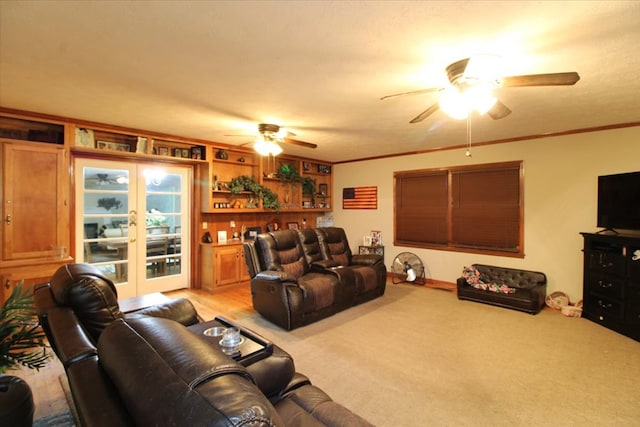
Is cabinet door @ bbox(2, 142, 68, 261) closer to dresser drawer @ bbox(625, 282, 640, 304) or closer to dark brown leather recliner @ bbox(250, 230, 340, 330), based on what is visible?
dark brown leather recliner @ bbox(250, 230, 340, 330)

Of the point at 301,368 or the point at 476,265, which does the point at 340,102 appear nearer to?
the point at 301,368

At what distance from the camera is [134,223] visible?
4.67m

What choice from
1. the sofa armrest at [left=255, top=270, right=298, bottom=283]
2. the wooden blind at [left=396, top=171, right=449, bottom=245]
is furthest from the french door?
the wooden blind at [left=396, top=171, right=449, bottom=245]

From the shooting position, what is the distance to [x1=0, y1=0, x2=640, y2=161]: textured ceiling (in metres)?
1.70

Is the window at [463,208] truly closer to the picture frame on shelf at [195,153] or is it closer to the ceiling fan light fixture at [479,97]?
the ceiling fan light fixture at [479,97]

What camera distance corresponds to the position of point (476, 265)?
502 centimetres

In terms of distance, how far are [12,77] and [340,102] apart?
2807 millimetres

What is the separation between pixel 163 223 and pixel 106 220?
0.80 metres

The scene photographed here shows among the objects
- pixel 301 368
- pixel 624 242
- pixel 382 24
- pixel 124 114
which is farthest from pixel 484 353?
pixel 124 114

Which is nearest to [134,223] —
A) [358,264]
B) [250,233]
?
[250,233]

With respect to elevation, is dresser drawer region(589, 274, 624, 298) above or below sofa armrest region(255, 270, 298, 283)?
below

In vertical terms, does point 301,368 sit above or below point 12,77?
below

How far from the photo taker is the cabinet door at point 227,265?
514 centimetres

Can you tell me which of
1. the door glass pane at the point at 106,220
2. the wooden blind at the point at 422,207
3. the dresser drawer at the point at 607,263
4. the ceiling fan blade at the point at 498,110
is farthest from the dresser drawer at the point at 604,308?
the door glass pane at the point at 106,220
